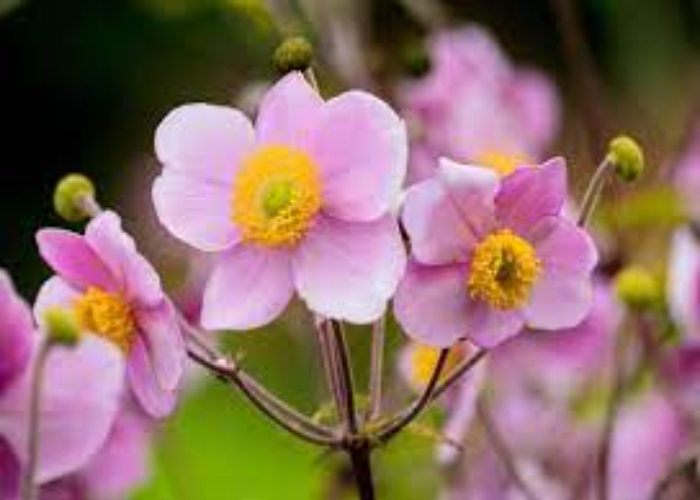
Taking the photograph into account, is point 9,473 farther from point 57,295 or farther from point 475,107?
point 475,107

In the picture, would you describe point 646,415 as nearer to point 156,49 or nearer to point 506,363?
point 506,363

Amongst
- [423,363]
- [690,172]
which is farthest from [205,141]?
[690,172]

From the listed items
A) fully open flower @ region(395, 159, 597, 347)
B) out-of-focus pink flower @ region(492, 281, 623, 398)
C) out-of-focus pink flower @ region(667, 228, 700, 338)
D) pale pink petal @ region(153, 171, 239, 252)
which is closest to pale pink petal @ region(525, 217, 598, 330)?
fully open flower @ region(395, 159, 597, 347)

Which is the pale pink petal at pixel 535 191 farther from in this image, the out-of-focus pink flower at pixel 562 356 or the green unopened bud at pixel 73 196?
the out-of-focus pink flower at pixel 562 356

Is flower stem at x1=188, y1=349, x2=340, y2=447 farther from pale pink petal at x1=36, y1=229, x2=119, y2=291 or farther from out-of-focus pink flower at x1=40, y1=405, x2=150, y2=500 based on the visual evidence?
out-of-focus pink flower at x1=40, y1=405, x2=150, y2=500

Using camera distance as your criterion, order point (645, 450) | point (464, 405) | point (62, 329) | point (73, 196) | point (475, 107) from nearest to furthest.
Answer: point (62, 329) → point (73, 196) → point (464, 405) → point (645, 450) → point (475, 107)

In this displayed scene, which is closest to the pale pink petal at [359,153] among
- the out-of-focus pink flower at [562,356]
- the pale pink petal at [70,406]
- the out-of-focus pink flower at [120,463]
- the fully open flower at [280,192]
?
the fully open flower at [280,192]
